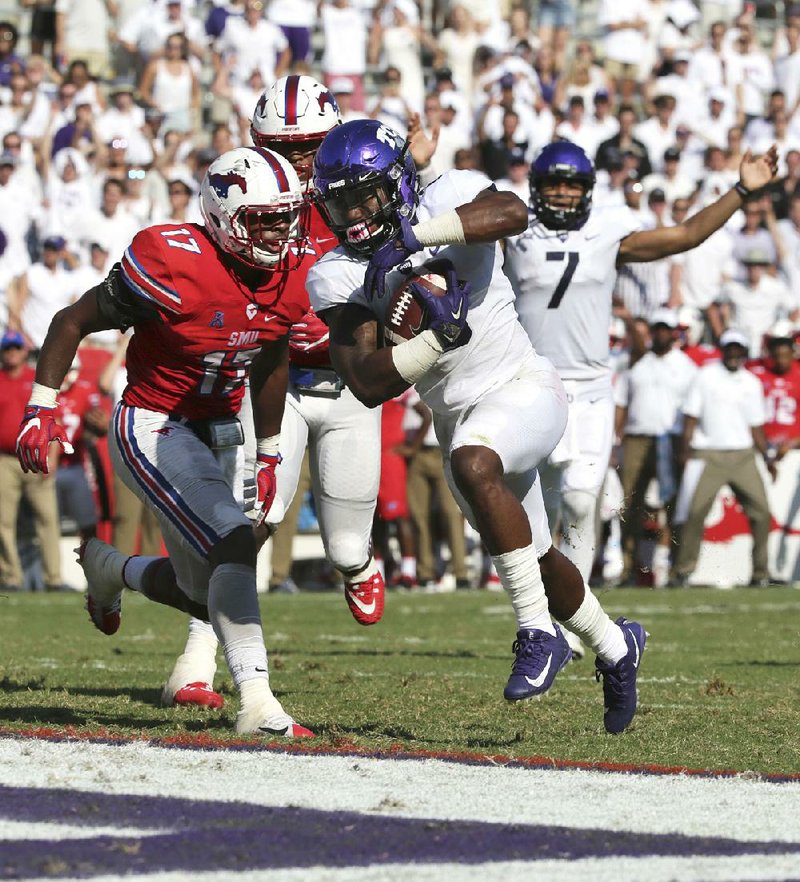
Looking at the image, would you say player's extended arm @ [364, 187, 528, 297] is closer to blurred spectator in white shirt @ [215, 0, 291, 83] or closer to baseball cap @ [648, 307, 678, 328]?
baseball cap @ [648, 307, 678, 328]

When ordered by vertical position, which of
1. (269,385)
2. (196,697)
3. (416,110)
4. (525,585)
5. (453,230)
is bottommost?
(196,697)

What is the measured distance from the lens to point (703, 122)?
17469mm

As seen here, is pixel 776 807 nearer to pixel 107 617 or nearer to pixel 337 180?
pixel 337 180

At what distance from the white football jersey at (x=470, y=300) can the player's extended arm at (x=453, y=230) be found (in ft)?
0.52

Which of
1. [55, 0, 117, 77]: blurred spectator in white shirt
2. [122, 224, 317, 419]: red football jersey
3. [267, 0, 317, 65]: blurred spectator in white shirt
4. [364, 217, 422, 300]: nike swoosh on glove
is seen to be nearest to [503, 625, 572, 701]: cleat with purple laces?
[364, 217, 422, 300]: nike swoosh on glove

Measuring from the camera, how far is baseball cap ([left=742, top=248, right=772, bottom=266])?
15.3 metres

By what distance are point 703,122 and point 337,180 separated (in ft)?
43.1

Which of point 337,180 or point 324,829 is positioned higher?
point 337,180

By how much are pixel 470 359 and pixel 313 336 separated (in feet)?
4.55

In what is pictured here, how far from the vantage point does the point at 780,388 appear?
1428cm

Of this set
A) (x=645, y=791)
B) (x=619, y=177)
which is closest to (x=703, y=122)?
(x=619, y=177)

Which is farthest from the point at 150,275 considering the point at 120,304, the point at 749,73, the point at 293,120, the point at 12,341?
the point at 749,73

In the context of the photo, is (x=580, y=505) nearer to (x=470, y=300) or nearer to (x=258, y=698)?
(x=470, y=300)

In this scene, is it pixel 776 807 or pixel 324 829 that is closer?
pixel 324 829
